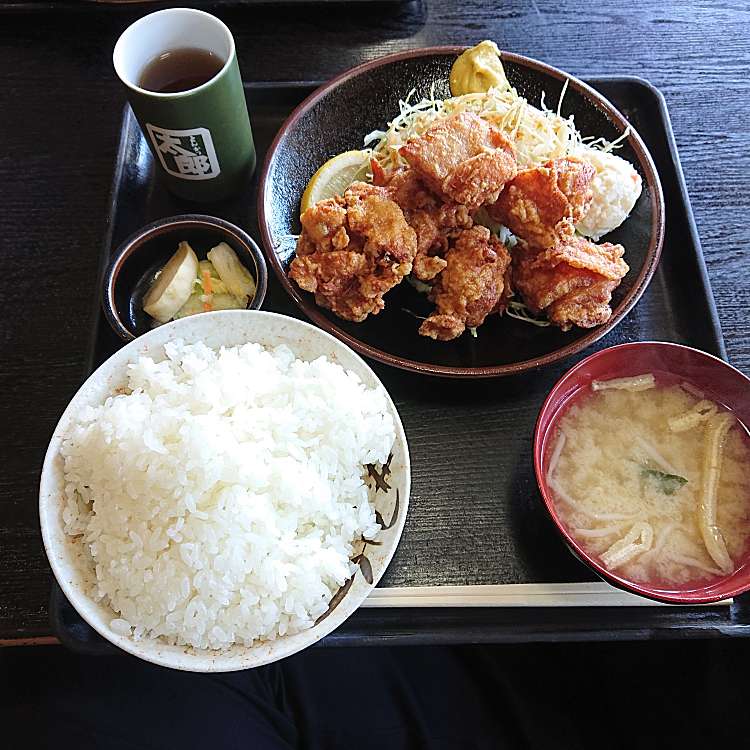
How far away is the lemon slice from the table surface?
49 centimetres

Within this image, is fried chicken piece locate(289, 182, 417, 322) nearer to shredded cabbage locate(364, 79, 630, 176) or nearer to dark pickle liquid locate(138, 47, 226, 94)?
shredded cabbage locate(364, 79, 630, 176)

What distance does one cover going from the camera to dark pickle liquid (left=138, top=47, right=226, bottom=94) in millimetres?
1795

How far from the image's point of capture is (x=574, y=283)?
1.73 meters

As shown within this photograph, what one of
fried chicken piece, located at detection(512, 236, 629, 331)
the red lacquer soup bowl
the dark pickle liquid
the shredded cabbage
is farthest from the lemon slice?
the red lacquer soup bowl

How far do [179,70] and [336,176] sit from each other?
505 millimetres

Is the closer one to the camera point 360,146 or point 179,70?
point 179,70

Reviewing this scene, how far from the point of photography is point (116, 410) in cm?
139

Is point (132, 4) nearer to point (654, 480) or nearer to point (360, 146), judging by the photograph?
point (360, 146)

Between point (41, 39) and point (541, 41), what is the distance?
1.76m

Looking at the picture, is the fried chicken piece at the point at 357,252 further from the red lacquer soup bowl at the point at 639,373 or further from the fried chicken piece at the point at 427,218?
the red lacquer soup bowl at the point at 639,373

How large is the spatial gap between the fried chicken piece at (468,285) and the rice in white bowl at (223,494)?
0.35 meters

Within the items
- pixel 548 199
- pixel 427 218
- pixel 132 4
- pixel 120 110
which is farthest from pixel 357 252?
pixel 132 4

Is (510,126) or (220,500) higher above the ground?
(510,126)

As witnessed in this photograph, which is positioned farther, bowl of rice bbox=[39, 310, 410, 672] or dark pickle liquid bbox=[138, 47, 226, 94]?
dark pickle liquid bbox=[138, 47, 226, 94]
